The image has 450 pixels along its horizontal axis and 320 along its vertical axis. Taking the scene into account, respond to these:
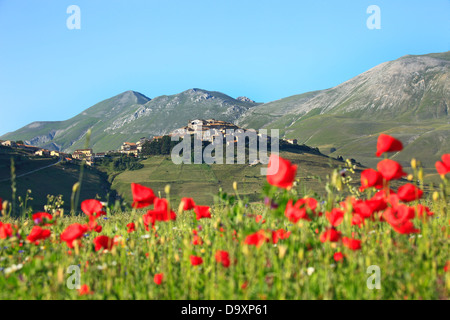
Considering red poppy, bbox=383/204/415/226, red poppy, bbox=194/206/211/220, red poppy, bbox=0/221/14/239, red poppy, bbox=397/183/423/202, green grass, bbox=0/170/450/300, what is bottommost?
green grass, bbox=0/170/450/300

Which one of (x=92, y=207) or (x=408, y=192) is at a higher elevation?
(x=408, y=192)

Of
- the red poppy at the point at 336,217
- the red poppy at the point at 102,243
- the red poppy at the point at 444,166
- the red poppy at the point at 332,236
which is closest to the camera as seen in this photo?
the red poppy at the point at 332,236

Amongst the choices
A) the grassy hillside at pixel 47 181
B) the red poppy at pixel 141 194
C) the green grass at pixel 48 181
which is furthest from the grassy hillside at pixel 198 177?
the red poppy at pixel 141 194

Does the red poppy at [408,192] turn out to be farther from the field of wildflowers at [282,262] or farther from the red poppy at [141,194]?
the red poppy at [141,194]

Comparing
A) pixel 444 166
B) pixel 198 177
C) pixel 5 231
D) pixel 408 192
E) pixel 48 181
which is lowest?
pixel 198 177

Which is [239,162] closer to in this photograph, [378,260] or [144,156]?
[144,156]

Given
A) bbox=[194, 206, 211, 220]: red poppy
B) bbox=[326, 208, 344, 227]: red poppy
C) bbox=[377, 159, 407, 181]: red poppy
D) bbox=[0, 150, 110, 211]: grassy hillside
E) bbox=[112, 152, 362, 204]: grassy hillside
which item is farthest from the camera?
bbox=[112, 152, 362, 204]: grassy hillside

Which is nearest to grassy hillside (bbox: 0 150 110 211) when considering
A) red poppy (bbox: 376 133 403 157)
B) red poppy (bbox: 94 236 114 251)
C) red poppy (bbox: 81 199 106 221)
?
red poppy (bbox: 81 199 106 221)

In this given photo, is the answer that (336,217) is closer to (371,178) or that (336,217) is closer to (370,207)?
(370,207)

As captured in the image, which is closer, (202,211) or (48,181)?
(202,211)

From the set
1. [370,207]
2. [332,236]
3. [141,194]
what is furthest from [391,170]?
[141,194]

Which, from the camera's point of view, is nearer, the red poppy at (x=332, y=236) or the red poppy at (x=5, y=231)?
the red poppy at (x=332, y=236)

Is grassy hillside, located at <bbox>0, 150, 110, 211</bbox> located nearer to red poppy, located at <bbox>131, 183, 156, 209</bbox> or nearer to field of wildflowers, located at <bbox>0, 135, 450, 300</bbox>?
field of wildflowers, located at <bbox>0, 135, 450, 300</bbox>
